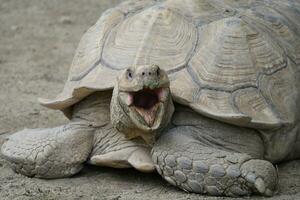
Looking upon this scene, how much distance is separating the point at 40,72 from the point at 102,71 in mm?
2807

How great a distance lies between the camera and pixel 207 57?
4297 mm

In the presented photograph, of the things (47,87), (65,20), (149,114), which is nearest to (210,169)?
(149,114)

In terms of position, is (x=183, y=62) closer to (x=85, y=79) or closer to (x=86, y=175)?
(x=85, y=79)

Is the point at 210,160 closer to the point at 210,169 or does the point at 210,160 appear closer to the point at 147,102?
the point at 210,169

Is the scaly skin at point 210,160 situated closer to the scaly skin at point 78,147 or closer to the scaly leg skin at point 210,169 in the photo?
the scaly leg skin at point 210,169

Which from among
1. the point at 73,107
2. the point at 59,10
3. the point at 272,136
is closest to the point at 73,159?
the point at 73,107

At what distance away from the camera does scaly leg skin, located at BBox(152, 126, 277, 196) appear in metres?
3.91

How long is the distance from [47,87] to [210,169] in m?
2.93

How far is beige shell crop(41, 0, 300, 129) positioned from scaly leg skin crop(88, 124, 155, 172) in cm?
27

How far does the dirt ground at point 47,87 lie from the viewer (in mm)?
4125

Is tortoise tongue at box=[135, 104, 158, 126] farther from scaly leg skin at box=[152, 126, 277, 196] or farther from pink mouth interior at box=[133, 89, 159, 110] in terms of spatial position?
scaly leg skin at box=[152, 126, 277, 196]

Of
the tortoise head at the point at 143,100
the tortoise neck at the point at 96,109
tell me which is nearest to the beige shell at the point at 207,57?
the tortoise neck at the point at 96,109

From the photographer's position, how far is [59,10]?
976 cm

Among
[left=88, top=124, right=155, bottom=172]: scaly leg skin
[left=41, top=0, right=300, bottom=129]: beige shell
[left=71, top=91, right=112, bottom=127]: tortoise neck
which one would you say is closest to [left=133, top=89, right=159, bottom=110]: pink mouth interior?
[left=41, top=0, right=300, bottom=129]: beige shell
